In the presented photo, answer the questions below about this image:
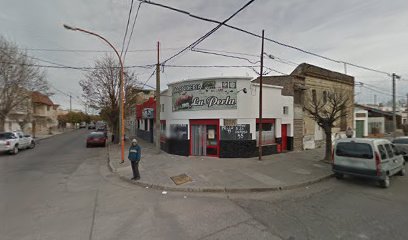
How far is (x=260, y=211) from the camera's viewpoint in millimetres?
5535

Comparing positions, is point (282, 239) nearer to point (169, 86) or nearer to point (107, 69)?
point (169, 86)

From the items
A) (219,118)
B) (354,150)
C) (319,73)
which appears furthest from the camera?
(319,73)

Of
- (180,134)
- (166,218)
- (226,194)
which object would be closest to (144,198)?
(166,218)

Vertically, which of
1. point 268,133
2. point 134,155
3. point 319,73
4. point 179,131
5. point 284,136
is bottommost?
point 134,155

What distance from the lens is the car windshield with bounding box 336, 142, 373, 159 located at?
8.05 m

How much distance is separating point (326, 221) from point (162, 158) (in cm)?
906

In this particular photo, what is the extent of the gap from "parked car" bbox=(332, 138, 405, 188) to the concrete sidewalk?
97cm

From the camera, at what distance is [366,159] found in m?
8.02

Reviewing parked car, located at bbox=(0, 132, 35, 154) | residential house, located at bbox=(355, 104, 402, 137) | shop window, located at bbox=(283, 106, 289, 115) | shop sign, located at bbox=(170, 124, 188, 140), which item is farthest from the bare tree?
residential house, located at bbox=(355, 104, 402, 137)

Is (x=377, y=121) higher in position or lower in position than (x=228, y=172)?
higher

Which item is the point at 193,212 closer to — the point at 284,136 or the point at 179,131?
the point at 179,131

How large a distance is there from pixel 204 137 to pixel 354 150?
7.18 metres

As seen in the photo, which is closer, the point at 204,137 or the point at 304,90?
the point at 204,137

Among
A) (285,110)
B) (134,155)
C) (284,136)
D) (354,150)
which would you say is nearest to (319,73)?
(285,110)
